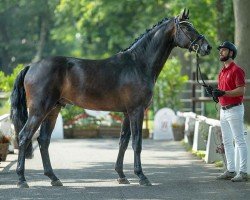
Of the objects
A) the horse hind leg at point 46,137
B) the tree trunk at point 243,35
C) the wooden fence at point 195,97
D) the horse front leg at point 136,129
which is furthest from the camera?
the wooden fence at point 195,97

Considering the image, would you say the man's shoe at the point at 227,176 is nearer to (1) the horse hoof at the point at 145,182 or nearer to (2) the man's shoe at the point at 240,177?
(2) the man's shoe at the point at 240,177

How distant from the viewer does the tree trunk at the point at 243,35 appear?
2023 cm

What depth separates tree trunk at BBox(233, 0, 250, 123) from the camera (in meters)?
20.2

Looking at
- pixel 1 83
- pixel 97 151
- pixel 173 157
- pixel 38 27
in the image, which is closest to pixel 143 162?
pixel 173 157

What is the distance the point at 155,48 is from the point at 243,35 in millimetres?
6406

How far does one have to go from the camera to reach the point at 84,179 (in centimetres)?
1497

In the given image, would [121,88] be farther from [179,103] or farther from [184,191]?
[179,103]

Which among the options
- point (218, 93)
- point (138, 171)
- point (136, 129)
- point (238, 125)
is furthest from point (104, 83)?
point (238, 125)

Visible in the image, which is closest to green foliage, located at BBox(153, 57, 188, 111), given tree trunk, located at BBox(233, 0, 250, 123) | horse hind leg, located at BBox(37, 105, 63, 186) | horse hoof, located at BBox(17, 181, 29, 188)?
tree trunk, located at BBox(233, 0, 250, 123)

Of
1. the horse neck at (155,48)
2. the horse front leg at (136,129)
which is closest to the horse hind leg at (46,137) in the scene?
the horse front leg at (136,129)

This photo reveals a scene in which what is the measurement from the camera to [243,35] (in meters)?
20.5

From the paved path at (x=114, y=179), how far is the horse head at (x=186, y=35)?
7.07 feet

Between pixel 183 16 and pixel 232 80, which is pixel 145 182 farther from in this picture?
pixel 183 16

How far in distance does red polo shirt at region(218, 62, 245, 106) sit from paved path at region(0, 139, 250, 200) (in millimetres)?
1301
